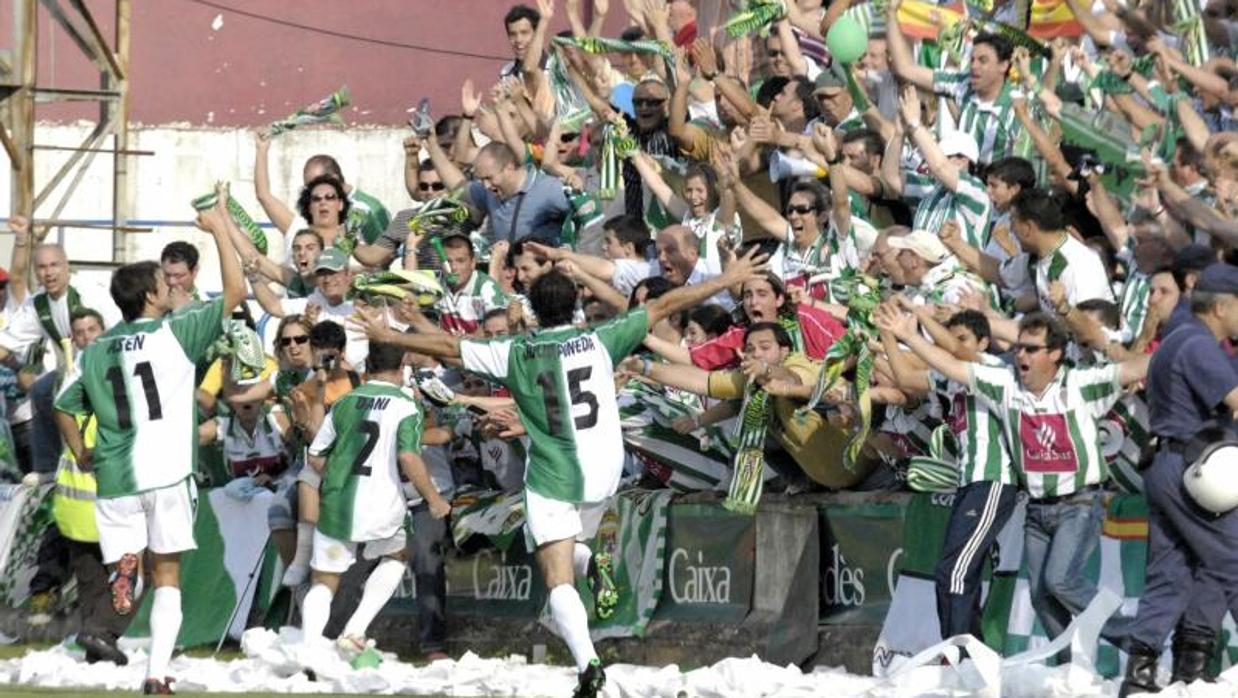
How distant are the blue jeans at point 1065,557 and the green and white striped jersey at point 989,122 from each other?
3.35 metres

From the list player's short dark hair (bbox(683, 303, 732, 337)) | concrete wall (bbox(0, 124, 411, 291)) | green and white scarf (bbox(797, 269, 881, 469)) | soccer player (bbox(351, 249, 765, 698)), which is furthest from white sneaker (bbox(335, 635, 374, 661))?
concrete wall (bbox(0, 124, 411, 291))

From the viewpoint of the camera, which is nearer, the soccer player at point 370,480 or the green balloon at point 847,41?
the soccer player at point 370,480

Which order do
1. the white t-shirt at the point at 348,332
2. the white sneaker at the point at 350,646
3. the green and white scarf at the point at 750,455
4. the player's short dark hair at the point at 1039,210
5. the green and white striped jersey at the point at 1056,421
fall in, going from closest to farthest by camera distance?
1. the green and white striped jersey at the point at 1056,421
2. the player's short dark hair at the point at 1039,210
3. the green and white scarf at the point at 750,455
4. the white sneaker at the point at 350,646
5. the white t-shirt at the point at 348,332

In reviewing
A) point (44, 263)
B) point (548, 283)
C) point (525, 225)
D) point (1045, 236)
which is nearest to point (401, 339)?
point (548, 283)

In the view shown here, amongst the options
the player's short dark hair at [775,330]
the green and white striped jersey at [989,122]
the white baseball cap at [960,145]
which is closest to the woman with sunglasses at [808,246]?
the white baseball cap at [960,145]

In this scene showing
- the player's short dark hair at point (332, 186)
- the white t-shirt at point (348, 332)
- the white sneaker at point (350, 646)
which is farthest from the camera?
the player's short dark hair at point (332, 186)

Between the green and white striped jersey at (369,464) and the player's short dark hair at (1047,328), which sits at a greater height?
the player's short dark hair at (1047,328)

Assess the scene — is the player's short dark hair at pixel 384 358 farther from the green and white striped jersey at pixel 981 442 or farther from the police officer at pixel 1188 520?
the police officer at pixel 1188 520

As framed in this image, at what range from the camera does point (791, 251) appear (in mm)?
15734

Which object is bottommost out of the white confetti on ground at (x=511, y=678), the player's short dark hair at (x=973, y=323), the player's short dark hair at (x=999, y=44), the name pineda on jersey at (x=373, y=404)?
the white confetti on ground at (x=511, y=678)

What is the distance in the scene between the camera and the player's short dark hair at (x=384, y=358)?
51.4ft

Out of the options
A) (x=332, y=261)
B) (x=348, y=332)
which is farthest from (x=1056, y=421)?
(x=332, y=261)

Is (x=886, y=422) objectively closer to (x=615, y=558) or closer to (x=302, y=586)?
(x=615, y=558)

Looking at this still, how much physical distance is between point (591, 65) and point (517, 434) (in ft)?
14.6
